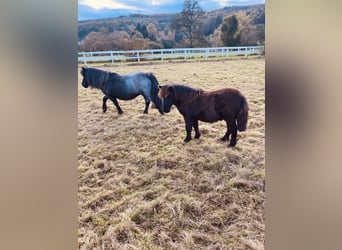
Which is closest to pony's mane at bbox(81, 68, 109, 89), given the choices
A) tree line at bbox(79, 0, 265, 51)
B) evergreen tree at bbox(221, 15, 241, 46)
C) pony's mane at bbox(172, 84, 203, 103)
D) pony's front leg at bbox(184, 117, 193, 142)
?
tree line at bbox(79, 0, 265, 51)

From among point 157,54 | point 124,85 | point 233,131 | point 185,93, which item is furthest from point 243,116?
point 124,85

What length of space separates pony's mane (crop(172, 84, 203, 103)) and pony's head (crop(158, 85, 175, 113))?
0.9 inches

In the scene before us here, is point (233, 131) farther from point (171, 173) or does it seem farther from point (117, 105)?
point (117, 105)

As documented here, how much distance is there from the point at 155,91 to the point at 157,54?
0.67 ft

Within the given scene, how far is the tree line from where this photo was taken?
4.79ft

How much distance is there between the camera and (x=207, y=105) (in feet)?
5.24

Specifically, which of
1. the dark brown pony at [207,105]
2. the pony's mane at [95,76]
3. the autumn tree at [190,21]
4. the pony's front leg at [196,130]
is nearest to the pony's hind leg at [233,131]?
the dark brown pony at [207,105]

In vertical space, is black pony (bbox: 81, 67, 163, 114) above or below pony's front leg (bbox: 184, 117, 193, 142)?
above

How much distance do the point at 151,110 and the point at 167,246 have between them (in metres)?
0.73

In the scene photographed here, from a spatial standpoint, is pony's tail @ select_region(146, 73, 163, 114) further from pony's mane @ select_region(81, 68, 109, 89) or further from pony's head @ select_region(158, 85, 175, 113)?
pony's mane @ select_region(81, 68, 109, 89)

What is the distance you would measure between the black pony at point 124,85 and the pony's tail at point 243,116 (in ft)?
1.43

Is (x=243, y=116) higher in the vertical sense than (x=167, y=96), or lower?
lower
